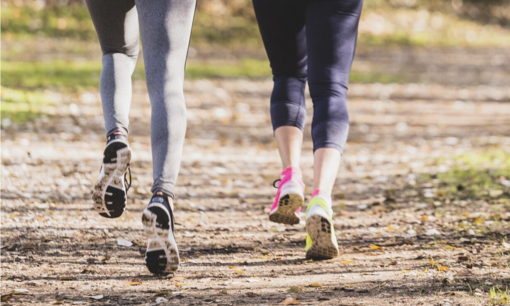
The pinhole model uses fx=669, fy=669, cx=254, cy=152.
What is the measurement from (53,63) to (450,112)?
6.89m

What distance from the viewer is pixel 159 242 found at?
2904mm

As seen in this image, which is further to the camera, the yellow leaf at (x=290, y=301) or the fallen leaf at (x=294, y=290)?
the fallen leaf at (x=294, y=290)

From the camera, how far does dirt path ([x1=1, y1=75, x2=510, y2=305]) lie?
9.58ft

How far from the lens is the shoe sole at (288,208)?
11.0 feet

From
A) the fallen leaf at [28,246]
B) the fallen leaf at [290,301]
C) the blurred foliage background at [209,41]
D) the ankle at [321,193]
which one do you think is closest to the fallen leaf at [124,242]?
the fallen leaf at [28,246]

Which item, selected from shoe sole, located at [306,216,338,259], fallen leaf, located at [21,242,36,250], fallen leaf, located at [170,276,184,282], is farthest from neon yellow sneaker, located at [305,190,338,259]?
fallen leaf, located at [21,242,36,250]

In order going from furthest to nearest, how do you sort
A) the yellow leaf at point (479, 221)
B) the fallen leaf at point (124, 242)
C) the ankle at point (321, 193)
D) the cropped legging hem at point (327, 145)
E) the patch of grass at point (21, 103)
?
1. the patch of grass at point (21, 103)
2. the yellow leaf at point (479, 221)
3. the fallen leaf at point (124, 242)
4. the cropped legging hem at point (327, 145)
5. the ankle at point (321, 193)

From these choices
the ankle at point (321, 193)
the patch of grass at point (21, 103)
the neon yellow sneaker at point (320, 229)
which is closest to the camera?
the neon yellow sneaker at point (320, 229)

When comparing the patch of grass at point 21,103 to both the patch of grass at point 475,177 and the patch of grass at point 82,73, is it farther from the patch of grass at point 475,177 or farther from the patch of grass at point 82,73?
the patch of grass at point 475,177

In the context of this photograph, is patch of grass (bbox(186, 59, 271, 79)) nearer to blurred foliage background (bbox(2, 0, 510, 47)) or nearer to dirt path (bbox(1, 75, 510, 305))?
blurred foliage background (bbox(2, 0, 510, 47))

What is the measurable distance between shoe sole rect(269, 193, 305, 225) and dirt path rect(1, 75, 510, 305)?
216mm

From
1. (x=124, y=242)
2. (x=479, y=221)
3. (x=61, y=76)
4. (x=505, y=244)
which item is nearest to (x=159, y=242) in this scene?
(x=124, y=242)

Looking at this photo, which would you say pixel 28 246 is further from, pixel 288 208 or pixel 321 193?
pixel 321 193

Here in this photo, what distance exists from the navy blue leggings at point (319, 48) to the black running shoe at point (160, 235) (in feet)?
2.94
